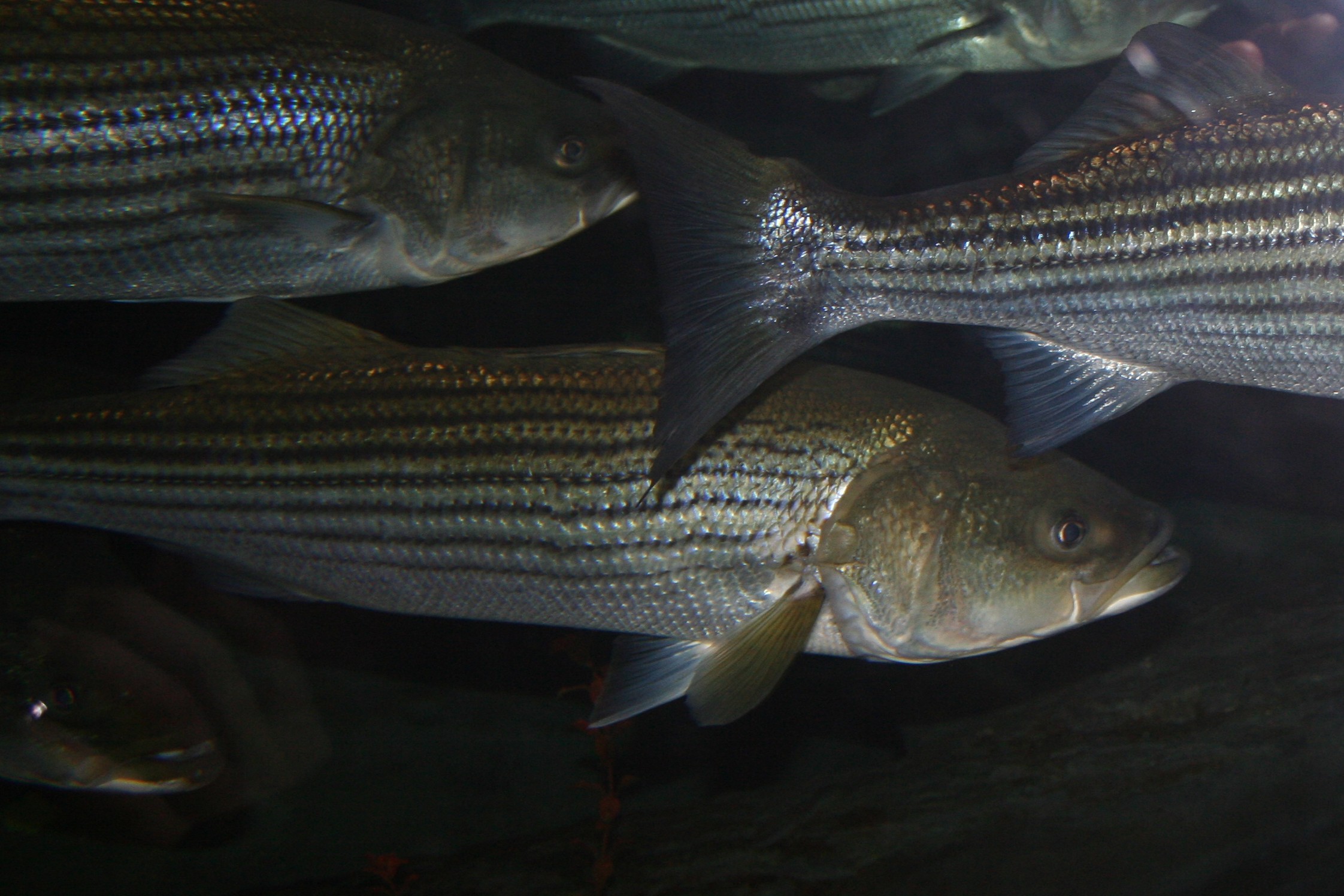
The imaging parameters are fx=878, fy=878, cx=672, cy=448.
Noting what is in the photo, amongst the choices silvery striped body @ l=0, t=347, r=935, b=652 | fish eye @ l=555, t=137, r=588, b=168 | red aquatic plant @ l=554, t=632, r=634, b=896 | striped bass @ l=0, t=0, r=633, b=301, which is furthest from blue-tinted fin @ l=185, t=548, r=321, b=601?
fish eye @ l=555, t=137, r=588, b=168

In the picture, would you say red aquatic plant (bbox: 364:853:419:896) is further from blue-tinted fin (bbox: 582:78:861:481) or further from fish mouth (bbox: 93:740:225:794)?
blue-tinted fin (bbox: 582:78:861:481)

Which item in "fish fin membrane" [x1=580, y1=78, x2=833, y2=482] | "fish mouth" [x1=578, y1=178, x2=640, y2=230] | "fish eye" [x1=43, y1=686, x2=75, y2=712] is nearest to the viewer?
"fish fin membrane" [x1=580, y1=78, x2=833, y2=482]

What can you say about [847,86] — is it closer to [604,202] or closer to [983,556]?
A: [604,202]

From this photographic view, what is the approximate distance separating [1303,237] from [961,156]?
2.74m

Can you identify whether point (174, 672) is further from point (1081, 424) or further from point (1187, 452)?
point (1187, 452)

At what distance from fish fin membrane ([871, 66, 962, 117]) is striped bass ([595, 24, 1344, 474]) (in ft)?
4.78

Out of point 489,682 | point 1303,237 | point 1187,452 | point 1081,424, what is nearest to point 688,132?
point 1081,424

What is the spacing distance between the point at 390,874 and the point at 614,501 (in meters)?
1.65

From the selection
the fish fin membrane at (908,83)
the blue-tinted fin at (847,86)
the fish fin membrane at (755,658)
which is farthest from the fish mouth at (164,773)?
the blue-tinted fin at (847,86)

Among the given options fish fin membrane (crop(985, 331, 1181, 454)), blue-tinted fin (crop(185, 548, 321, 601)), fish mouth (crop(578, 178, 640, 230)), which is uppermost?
fish mouth (crop(578, 178, 640, 230))

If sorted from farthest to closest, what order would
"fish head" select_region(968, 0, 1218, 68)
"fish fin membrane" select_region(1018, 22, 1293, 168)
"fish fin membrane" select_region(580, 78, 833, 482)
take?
1. "fish head" select_region(968, 0, 1218, 68)
2. "fish fin membrane" select_region(1018, 22, 1293, 168)
3. "fish fin membrane" select_region(580, 78, 833, 482)

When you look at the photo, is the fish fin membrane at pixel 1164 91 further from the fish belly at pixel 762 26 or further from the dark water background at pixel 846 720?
the dark water background at pixel 846 720

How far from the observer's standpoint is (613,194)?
8.61 feet

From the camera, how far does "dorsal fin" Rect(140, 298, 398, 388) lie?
2258 millimetres
